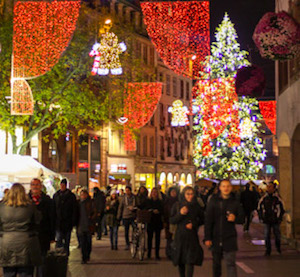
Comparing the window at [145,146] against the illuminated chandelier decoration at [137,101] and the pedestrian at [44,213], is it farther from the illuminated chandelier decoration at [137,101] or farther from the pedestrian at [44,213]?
the pedestrian at [44,213]

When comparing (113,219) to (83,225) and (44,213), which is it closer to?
(83,225)

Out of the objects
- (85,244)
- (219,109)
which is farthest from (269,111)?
(219,109)

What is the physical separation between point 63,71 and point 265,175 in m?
88.3

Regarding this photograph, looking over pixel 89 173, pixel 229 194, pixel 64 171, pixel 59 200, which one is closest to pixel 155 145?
pixel 89 173

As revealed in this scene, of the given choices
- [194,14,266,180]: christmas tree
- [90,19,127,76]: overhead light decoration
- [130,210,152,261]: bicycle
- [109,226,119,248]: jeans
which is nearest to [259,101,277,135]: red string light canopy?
[90,19,127,76]: overhead light decoration

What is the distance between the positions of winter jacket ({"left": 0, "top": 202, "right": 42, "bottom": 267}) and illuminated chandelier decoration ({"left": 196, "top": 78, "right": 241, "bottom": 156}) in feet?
178

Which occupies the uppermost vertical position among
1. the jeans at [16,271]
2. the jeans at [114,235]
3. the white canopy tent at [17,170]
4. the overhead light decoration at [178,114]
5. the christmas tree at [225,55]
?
the christmas tree at [225,55]

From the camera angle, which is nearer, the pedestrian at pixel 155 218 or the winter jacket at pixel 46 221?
the winter jacket at pixel 46 221

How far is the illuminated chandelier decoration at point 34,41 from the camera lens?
29.4 m

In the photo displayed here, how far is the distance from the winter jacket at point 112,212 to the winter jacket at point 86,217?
4228 mm

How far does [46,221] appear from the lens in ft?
42.7

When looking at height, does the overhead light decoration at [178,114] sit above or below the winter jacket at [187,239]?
above

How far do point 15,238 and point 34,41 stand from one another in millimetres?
20974

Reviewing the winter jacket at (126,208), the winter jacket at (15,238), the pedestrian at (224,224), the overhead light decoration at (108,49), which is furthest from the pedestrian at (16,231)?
the overhead light decoration at (108,49)
